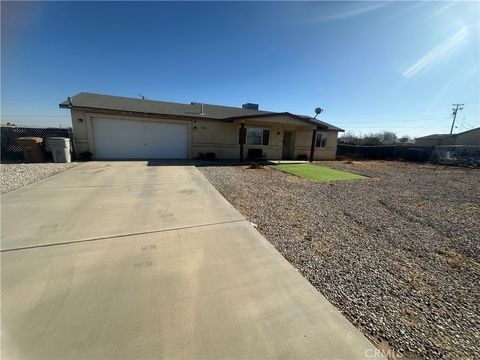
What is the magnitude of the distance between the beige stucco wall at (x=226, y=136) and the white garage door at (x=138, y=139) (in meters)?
0.29

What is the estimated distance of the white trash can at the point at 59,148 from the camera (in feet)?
32.2

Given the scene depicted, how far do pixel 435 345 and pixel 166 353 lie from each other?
222cm

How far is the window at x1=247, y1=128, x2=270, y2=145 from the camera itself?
1530cm

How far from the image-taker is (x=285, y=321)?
6.27ft

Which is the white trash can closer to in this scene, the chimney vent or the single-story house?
the single-story house

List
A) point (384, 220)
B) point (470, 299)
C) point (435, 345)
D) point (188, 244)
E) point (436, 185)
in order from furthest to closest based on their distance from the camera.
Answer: point (436, 185), point (384, 220), point (188, 244), point (470, 299), point (435, 345)

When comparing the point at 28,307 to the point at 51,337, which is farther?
the point at 28,307

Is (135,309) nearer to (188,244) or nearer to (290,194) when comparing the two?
(188,244)

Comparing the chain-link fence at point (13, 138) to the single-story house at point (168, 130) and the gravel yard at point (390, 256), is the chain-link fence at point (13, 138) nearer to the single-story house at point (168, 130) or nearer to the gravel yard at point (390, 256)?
the single-story house at point (168, 130)

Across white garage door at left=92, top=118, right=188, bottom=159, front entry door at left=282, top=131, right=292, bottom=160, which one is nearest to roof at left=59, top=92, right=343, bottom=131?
white garage door at left=92, top=118, right=188, bottom=159

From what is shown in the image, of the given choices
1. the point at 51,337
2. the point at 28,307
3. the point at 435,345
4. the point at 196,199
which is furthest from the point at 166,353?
the point at 196,199

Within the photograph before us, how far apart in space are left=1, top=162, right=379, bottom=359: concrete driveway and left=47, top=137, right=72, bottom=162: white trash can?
733cm

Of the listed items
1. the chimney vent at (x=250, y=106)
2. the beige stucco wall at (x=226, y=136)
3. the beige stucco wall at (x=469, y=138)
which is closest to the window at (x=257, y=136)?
the beige stucco wall at (x=226, y=136)

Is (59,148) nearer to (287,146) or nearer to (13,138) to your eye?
(13,138)
